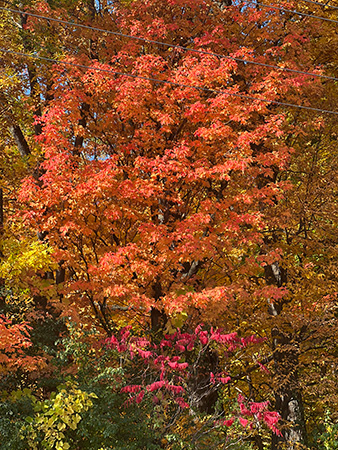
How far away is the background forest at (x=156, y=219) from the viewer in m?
7.72

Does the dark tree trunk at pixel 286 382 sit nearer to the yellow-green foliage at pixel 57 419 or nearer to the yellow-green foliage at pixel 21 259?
the yellow-green foliage at pixel 57 419

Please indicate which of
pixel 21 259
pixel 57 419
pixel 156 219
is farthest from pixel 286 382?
pixel 21 259

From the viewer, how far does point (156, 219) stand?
1130 centimetres

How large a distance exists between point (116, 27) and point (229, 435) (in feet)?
31.5

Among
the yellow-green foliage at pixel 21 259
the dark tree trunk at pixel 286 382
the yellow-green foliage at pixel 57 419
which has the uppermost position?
the yellow-green foliage at pixel 21 259

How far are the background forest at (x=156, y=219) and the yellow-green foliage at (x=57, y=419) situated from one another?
4 centimetres

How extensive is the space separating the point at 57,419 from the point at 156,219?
5475 millimetres

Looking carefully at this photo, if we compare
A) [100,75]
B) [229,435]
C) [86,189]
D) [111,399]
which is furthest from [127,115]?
[229,435]

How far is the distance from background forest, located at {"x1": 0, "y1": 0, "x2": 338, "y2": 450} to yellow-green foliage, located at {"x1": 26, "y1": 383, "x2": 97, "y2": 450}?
42 millimetres

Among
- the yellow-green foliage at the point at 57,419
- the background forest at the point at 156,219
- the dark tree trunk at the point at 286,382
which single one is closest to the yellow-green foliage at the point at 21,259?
the background forest at the point at 156,219

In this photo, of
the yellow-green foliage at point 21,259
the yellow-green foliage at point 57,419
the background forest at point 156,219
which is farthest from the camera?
the yellow-green foliage at point 21,259

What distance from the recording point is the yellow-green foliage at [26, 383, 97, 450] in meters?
6.60

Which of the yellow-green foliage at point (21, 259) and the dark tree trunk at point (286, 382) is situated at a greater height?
the yellow-green foliage at point (21, 259)

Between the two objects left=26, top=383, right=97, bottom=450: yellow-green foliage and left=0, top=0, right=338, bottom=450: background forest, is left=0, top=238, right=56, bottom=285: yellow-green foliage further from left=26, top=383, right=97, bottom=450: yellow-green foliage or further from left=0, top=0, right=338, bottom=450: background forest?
left=26, top=383, right=97, bottom=450: yellow-green foliage
